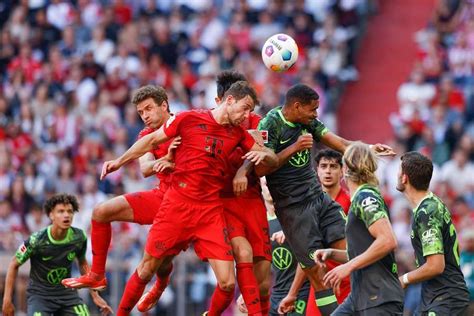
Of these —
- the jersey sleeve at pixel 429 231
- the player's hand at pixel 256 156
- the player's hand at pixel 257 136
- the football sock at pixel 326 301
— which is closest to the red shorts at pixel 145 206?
the player's hand at pixel 257 136

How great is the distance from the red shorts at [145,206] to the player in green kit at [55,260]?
4.21 feet

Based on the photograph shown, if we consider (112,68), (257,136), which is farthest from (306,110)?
(112,68)

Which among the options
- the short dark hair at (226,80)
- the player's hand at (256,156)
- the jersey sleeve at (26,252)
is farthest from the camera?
the jersey sleeve at (26,252)

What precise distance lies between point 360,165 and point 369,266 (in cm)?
83

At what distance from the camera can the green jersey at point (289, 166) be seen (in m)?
11.4

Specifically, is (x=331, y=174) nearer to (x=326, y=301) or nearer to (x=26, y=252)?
(x=326, y=301)

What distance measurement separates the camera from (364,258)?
9.45 metres

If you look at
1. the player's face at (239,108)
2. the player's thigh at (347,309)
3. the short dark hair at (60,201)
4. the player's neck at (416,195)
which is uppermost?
the player's face at (239,108)

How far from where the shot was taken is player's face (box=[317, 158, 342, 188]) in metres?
12.5

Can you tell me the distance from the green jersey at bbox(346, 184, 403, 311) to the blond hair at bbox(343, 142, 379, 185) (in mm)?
74

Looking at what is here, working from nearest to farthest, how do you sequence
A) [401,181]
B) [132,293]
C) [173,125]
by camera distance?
[401,181] < [173,125] < [132,293]

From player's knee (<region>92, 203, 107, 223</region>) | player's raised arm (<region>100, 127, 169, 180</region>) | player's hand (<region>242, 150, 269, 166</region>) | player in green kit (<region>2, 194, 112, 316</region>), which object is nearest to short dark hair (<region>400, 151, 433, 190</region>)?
player's hand (<region>242, 150, 269, 166</region>)

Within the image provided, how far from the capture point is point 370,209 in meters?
9.63

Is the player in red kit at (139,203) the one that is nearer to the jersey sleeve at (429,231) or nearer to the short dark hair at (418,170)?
the short dark hair at (418,170)
